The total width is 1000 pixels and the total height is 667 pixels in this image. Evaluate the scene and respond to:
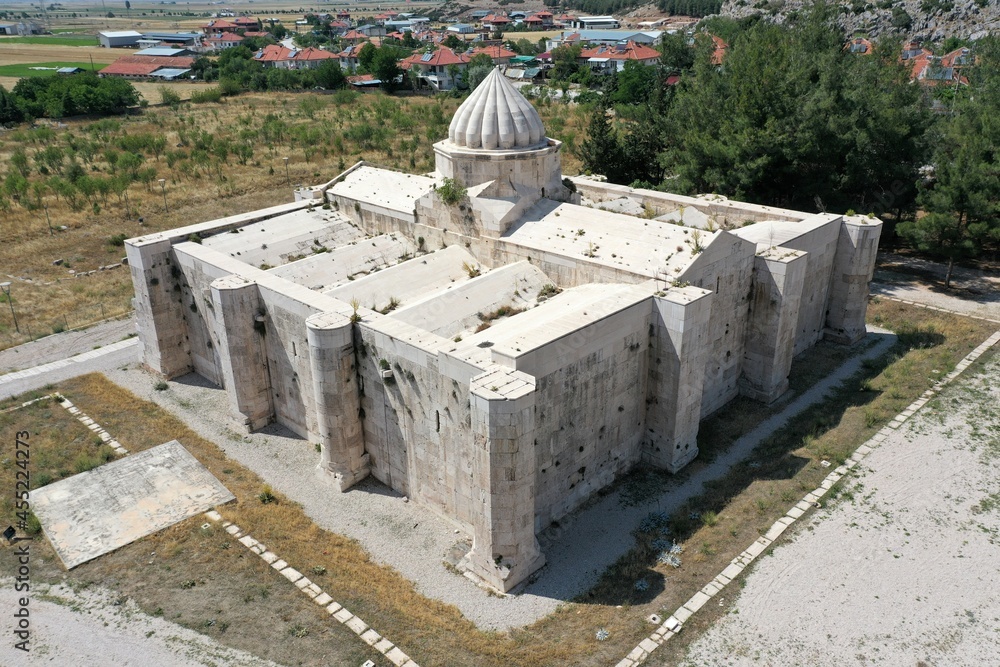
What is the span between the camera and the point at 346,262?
22.6 m

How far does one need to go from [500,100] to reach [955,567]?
16450mm

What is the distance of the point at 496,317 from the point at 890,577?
34.3 feet

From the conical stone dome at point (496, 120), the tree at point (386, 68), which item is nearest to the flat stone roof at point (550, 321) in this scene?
the conical stone dome at point (496, 120)

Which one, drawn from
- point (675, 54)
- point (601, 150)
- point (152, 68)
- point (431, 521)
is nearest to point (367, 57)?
point (152, 68)

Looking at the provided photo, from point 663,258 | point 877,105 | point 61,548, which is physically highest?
point 877,105

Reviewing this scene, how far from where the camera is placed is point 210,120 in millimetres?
63500

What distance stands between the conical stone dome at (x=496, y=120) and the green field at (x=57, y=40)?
180006mm

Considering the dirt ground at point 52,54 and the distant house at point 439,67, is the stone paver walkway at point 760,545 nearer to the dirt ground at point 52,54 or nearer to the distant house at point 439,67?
the distant house at point 439,67

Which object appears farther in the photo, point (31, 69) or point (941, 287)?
point (31, 69)

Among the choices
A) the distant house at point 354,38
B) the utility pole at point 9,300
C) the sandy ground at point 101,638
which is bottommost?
the sandy ground at point 101,638

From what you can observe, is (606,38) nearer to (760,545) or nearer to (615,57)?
(615,57)

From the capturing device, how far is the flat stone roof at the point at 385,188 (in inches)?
960

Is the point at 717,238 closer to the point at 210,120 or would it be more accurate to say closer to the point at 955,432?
the point at 955,432

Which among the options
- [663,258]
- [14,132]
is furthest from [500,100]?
[14,132]
